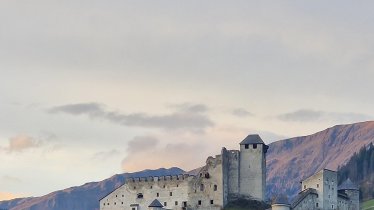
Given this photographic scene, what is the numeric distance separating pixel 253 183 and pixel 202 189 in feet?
31.8

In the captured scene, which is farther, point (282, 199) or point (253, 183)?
point (253, 183)

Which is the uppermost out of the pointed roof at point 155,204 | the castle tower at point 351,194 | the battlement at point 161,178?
the battlement at point 161,178

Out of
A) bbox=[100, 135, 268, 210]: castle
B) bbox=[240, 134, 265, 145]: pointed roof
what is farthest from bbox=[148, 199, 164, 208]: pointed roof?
bbox=[240, 134, 265, 145]: pointed roof

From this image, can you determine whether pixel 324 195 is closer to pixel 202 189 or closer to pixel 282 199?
pixel 282 199

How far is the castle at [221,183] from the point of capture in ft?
506

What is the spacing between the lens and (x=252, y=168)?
509 feet

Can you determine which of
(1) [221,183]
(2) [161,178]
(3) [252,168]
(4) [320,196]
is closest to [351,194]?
(4) [320,196]

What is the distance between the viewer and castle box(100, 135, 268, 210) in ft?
506

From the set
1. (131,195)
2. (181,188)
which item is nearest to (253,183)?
(181,188)

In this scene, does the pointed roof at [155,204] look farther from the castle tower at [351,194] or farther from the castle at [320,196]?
the castle tower at [351,194]

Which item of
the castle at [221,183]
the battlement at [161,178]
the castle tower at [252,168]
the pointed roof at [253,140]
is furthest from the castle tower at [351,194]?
the battlement at [161,178]

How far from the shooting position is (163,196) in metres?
161

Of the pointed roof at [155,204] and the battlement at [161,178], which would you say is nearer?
the pointed roof at [155,204]

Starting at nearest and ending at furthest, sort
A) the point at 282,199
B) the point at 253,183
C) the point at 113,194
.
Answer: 1. the point at 282,199
2. the point at 253,183
3. the point at 113,194
